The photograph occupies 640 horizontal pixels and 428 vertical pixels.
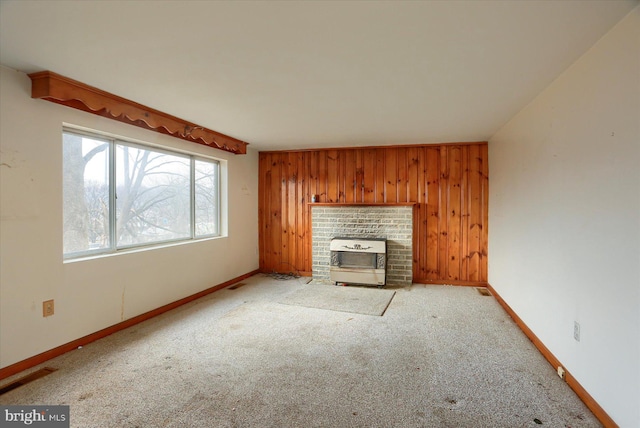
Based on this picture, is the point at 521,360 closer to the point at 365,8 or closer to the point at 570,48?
the point at 570,48

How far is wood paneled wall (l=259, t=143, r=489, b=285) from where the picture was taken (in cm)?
485

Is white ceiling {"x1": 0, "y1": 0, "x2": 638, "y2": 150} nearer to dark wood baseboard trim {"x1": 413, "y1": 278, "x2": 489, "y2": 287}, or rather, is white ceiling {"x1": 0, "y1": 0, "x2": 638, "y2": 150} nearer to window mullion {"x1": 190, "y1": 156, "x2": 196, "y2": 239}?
window mullion {"x1": 190, "y1": 156, "x2": 196, "y2": 239}

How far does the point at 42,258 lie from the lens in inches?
97.2

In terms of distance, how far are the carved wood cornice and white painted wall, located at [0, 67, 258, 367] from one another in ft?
0.34

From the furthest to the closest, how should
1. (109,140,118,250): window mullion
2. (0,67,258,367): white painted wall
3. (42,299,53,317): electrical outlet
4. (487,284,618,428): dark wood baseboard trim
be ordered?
(109,140,118,250): window mullion, (42,299,53,317): electrical outlet, (0,67,258,367): white painted wall, (487,284,618,428): dark wood baseboard trim

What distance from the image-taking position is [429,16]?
1627mm

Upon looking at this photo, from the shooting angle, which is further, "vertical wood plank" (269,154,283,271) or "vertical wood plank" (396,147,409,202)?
"vertical wood plank" (269,154,283,271)

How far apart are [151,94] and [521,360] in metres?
3.83

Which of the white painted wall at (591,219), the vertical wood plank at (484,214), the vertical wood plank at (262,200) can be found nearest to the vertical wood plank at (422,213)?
the vertical wood plank at (484,214)

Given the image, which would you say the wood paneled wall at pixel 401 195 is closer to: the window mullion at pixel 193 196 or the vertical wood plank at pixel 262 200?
the vertical wood plank at pixel 262 200

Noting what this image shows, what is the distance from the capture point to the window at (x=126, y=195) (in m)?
2.83

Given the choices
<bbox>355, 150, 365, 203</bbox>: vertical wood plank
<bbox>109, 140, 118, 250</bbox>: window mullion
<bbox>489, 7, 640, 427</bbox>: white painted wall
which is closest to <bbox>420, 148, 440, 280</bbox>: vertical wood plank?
<bbox>355, 150, 365, 203</bbox>: vertical wood plank

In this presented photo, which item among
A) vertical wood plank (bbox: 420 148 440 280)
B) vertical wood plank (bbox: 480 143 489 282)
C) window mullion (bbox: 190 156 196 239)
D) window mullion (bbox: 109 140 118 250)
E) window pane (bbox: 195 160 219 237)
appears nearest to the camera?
window mullion (bbox: 109 140 118 250)

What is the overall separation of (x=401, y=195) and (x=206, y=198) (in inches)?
121
